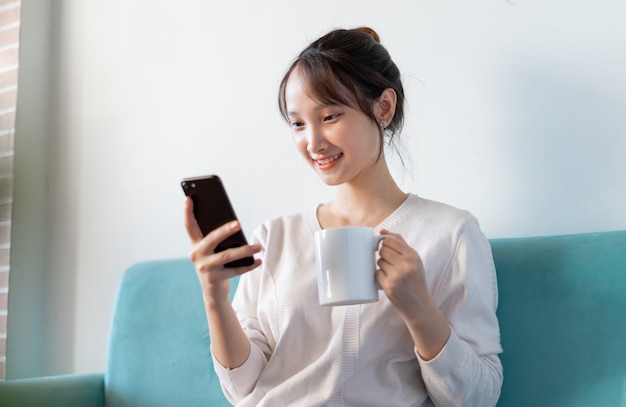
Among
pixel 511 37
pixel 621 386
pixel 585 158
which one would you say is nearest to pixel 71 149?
pixel 511 37

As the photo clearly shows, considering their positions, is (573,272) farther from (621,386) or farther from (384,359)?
(384,359)

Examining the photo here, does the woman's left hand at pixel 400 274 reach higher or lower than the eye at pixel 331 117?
lower

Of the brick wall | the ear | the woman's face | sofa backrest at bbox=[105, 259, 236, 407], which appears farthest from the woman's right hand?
the brick wall

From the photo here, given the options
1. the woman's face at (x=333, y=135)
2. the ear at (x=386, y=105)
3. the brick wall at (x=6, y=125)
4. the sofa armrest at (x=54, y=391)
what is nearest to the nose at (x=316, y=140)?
the woman's face at (x=333, y=135)

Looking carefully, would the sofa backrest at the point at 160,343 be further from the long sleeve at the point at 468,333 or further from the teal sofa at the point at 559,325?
the long sleeve at the point at 468,333

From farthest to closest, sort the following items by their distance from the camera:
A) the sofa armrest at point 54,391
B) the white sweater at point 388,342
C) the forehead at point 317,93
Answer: the sofa armrest at point 54,391
the forehead at point 317,93
the white sweater at point 388,342

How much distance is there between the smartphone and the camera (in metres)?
1.03

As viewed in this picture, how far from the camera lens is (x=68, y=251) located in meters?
2.07

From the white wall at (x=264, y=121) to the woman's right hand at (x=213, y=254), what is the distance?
1.78 ft

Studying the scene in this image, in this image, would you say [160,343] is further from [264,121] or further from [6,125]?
[6,125]

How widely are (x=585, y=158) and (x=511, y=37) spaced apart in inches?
10.5

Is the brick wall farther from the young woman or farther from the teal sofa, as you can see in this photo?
the young woman

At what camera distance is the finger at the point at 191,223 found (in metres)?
1.06

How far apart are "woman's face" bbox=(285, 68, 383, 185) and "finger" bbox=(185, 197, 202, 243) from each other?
0.25m
